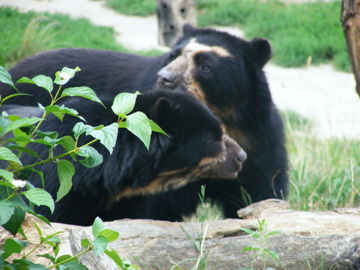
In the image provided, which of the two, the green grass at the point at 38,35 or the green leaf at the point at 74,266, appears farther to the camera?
the green grass at the point at 38,35

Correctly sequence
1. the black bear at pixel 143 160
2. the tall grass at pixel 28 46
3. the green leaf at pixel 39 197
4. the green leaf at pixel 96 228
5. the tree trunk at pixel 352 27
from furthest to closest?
the tall grass at pixel 28 46 → the black bear at pixel 143 160 → the tree trunk at pixel 352 27 → the green leaf at pixel 96 228 → the green leaf at pixel 39 197

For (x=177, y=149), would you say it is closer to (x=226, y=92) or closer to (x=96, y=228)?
(x=226, y=92)

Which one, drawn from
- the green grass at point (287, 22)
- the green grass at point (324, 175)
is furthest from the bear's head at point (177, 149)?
the green grass at point (287, 22)

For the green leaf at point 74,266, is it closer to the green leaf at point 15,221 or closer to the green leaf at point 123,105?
the green leaf at point 15,221

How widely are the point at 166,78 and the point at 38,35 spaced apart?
213 inches

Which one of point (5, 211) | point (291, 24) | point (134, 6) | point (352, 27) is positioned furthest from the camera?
point (134, 6)

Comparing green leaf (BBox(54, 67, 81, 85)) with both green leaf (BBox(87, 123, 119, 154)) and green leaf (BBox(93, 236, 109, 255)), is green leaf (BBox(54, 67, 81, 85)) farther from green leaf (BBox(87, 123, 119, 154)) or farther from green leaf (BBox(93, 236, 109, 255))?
green leaf (BBox(93, 236, 109, 255))

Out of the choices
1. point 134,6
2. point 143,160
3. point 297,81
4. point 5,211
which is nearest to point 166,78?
point 143,160

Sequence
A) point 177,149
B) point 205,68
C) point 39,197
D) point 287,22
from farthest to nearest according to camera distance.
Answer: point 287,22, point 205,68, point 177,149, point 39,197

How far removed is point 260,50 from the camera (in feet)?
17.7

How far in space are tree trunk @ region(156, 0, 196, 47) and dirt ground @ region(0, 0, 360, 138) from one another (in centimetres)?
185

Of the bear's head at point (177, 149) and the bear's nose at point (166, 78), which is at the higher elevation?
the bear's nose at point (166, 78)

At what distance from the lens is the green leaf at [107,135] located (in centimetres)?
207

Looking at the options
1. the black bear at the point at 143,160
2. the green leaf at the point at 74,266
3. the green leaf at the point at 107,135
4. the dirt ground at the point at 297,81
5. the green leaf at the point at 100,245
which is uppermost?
the green leaf at the point at 107,135
